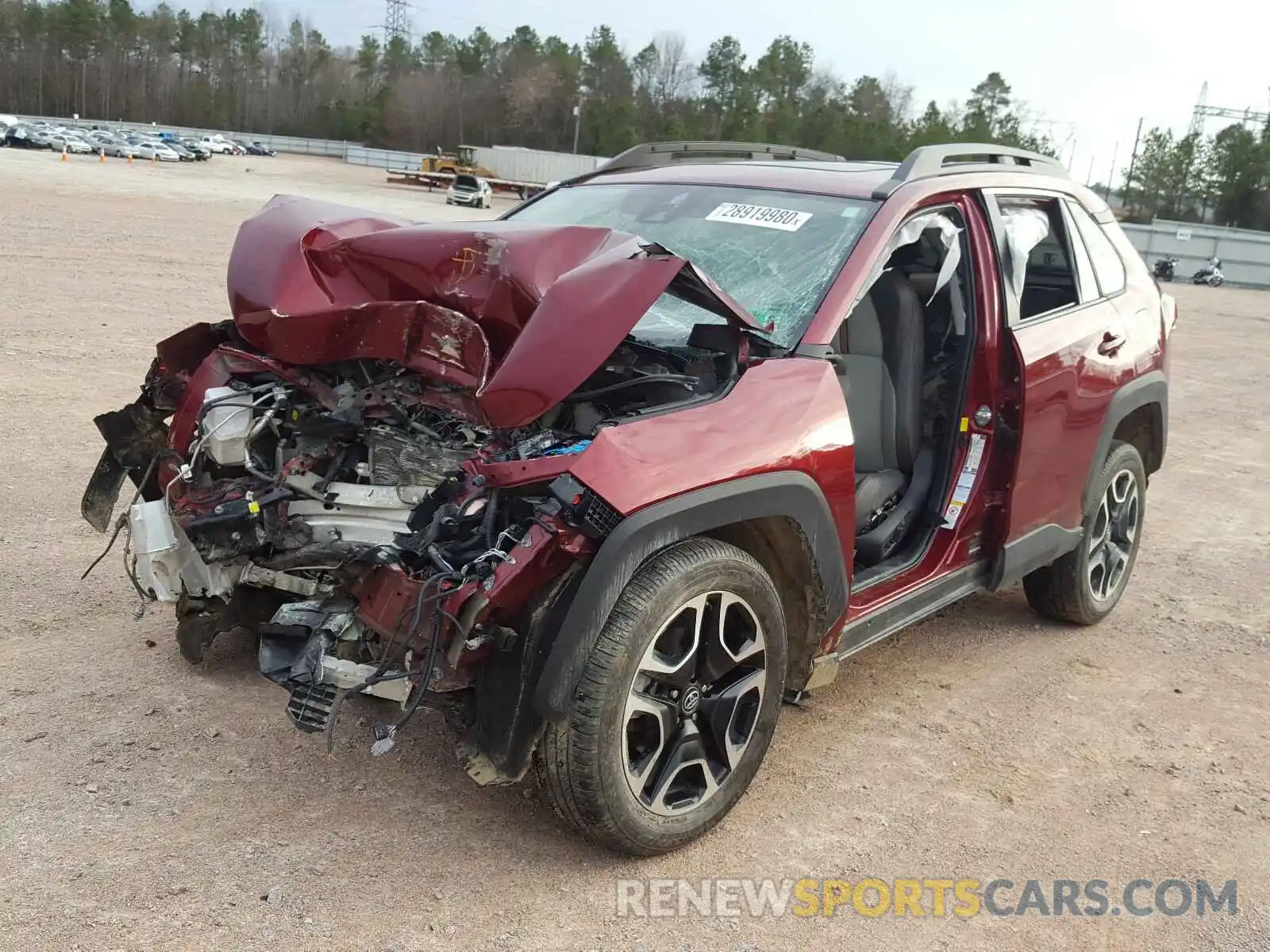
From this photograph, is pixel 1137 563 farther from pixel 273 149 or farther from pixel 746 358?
pixel 273 149

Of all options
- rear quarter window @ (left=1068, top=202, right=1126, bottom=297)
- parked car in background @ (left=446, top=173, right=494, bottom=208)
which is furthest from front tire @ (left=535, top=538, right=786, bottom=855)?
parked car in background @ (left=446, top=173, right=494, bottom=208)

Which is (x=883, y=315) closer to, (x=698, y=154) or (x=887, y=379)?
(x=887, y=379)

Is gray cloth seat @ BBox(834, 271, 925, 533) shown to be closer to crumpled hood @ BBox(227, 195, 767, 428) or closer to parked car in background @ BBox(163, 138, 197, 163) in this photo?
crumpled hood @ BBox(227, 195, 767, 428)

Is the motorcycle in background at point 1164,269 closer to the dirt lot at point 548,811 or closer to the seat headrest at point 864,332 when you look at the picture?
the dirt lot at point 548,811

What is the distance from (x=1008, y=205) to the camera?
4.32m

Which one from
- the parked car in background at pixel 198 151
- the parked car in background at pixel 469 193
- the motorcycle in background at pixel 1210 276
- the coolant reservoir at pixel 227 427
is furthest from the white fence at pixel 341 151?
the coolant reservoir at pixel 227 427

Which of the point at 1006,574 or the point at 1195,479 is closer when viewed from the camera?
the point at 1006,574

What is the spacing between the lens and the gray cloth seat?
3.99 m

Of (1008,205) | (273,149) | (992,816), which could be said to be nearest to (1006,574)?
(992,816)

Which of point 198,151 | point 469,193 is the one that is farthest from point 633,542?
point 198,151

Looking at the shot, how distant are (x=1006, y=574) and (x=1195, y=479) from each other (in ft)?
15.9

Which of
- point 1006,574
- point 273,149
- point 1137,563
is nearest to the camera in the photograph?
point 1006,574

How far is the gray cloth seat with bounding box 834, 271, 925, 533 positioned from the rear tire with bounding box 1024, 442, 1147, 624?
3.63ft

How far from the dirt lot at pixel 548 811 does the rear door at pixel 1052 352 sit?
2.58ft
